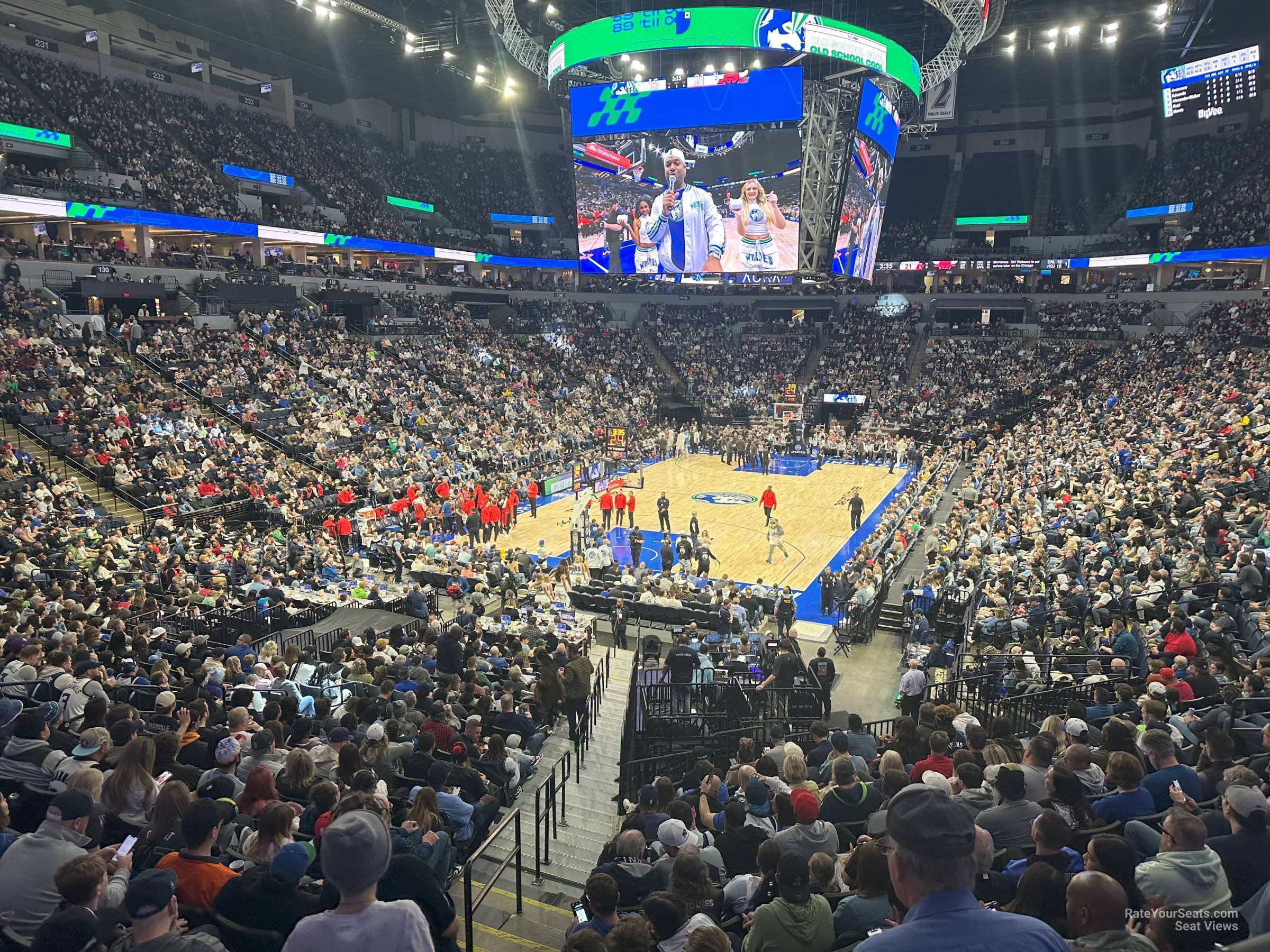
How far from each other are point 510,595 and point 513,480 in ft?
41.3

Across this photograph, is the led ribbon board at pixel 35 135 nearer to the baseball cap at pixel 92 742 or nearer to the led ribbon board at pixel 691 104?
the led ribbon board at pixel 691 104

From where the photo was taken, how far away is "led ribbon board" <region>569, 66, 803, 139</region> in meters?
27.5

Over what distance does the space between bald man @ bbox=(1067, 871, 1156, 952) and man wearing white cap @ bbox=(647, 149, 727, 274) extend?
94.2 feet

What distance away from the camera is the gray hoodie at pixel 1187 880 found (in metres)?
3.86

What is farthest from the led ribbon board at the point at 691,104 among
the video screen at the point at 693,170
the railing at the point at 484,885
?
the railing at the point at 484,885

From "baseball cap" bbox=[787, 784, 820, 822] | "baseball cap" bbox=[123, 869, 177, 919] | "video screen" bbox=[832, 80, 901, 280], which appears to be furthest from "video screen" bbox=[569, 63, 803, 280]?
"baseball cap" bbox=[123, 869, 177, 919]

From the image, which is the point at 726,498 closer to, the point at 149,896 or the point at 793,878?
the point at 793,878

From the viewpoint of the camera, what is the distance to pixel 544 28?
37.0 meters

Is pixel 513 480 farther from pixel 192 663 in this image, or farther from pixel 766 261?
pixel 192 663

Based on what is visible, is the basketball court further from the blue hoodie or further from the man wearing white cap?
the blue hoodie

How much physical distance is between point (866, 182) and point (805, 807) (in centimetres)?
2867

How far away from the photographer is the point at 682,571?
2011cm

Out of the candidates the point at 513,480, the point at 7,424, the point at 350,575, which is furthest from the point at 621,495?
the point at 7,424

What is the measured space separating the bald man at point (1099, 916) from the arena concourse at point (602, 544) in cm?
2
